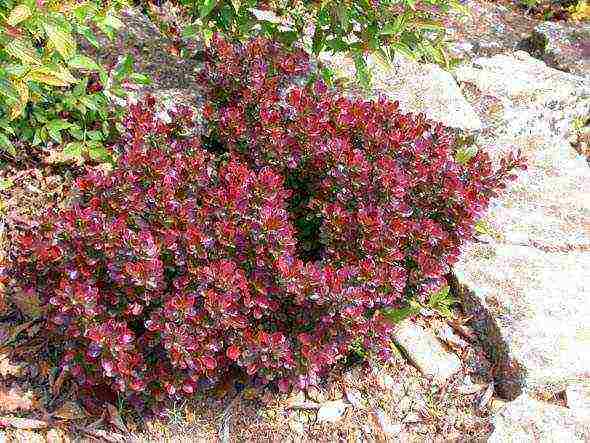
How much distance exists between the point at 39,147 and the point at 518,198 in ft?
7.61

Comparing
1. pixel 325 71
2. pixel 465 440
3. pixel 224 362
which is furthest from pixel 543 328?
pixel 325 71

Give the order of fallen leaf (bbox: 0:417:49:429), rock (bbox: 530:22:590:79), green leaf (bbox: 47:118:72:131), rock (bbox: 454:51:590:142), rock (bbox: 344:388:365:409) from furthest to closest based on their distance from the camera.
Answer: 1. rock (bbox: 530:22:590:79)
2. rock (bbox: 454:51:590:142)
3. green leaf (bbox: 47:118:72:131)
4. rock (bbox: 344:388:365:409)
5. fallen leaf (bbox: 0:417:49:429)

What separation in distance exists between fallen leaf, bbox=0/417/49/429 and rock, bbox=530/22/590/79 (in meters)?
3.74

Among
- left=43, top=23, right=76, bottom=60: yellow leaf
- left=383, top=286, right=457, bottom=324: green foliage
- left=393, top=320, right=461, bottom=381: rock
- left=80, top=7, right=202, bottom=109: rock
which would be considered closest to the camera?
left=43, top=23, right=76, bottom=60: yellow leaf

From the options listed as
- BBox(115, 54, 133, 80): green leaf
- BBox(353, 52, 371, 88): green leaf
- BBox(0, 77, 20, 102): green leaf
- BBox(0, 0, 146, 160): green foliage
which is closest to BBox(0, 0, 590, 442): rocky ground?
BBox(353, 52, 371, 88): green leaf

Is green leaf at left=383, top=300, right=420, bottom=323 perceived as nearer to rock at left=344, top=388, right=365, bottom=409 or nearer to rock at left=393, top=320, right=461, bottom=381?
rock at left=393, top=320, right=461, bottom=381

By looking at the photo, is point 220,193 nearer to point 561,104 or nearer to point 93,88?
point 93,88

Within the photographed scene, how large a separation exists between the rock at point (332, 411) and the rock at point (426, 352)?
365mm

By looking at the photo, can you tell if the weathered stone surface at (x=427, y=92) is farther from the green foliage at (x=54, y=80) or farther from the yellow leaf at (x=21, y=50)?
the yellow leaf at (x=21, y=50)

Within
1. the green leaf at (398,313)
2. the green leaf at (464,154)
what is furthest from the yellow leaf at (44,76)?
the green leaf at (464,154)

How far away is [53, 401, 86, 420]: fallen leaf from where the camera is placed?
2920mm

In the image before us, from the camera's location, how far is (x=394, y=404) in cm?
310

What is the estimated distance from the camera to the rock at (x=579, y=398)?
2994 mm

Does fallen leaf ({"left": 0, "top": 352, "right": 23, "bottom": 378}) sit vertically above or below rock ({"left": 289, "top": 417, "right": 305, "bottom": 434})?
below
